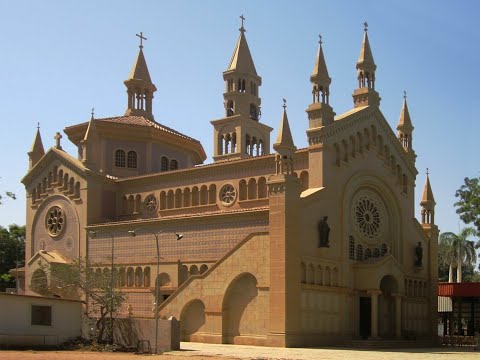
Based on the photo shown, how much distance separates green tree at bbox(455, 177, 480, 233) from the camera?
51406mm

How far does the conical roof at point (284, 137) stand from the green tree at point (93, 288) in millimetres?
13269

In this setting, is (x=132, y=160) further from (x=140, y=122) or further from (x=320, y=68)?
(x=320, y=68)

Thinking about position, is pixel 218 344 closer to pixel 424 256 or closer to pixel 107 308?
pixel 107 308

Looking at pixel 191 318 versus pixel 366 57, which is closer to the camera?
pixel 191 318

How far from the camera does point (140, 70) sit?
73188 millimetres

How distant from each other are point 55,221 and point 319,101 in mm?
27137

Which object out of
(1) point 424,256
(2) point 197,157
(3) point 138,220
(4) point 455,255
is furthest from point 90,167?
(4) point 455,255

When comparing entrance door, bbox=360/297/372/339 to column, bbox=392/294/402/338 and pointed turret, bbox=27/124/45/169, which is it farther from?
pointed turret, bbox=27/124/45/169

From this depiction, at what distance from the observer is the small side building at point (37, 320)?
40062mm

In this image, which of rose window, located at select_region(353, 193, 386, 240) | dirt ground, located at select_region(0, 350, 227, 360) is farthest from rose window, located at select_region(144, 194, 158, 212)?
dirt ground, located at select_region(0, 350, 227, 360)

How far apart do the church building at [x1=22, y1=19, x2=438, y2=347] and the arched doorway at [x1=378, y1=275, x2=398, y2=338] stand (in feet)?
0.28

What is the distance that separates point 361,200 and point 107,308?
20.5 meters

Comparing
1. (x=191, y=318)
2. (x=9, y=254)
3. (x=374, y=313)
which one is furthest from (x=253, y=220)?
(x=9, y=254)

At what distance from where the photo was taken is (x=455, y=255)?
102 meters
